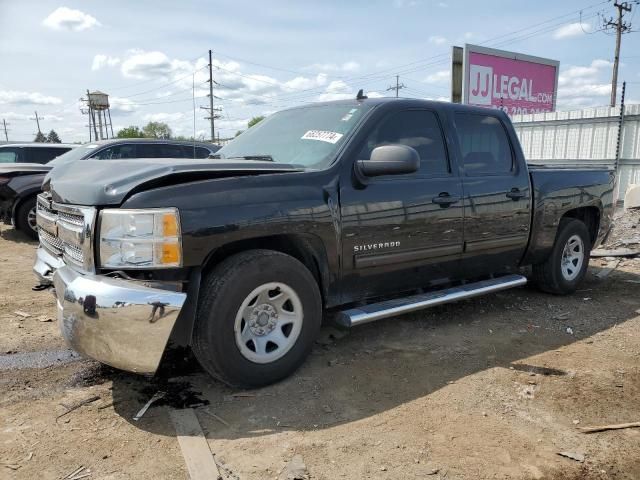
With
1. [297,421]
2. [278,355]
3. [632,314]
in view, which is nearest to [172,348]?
[278,355]

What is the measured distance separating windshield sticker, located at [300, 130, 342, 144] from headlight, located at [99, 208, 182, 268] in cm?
142

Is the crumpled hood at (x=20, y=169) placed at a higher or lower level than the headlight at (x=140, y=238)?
higher

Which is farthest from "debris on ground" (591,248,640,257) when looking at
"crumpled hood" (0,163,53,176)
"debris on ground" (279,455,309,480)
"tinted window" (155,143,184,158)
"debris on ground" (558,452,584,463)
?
"crumpled hood" (0,163,53,176)

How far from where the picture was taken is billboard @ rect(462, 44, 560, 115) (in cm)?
1566

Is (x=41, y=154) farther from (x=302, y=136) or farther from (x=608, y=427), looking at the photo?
(x=608, y=427)

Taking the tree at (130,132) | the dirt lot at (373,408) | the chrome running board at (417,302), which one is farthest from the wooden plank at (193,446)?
the tree at (130,132)

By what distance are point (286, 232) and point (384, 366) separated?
1242mm

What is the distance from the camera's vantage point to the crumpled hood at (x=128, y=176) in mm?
2883

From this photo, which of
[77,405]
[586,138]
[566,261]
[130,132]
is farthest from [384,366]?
[130,132]

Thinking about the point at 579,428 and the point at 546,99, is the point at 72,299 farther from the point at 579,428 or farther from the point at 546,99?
the point at 546,99

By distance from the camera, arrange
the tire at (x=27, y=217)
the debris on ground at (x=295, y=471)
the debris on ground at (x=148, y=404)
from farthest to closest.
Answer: the tire at (x=27, y=217), the debris on ground at (x=148, y=404), the debris on ground at (x=295, y=471)

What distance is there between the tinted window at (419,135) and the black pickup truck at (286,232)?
0.01 metres

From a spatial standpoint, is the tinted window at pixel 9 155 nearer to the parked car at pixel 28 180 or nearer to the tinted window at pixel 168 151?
the parked car at pixel 28 180

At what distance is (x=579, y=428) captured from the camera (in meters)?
2.93
